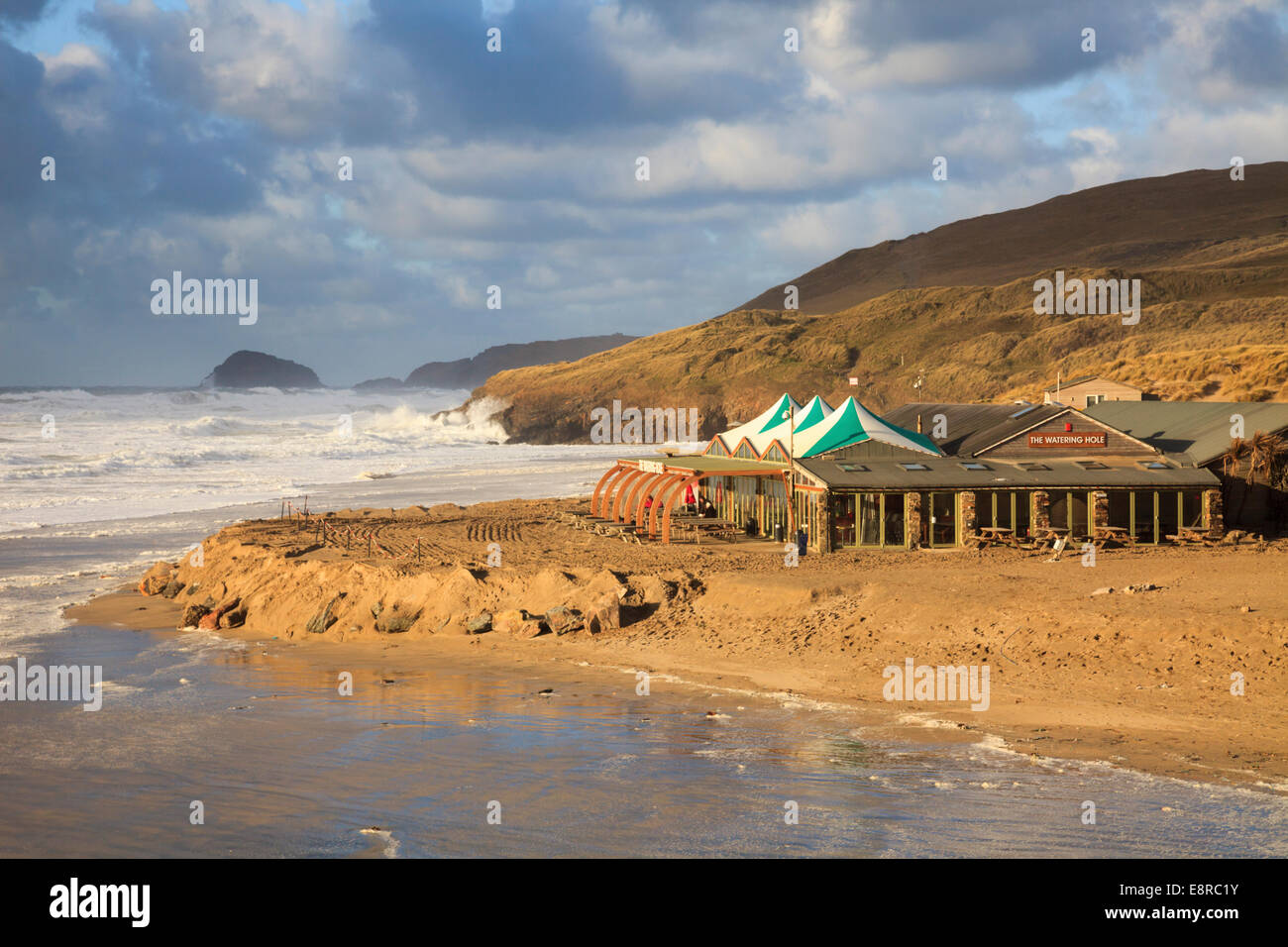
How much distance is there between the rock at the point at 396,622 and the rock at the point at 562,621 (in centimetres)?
314

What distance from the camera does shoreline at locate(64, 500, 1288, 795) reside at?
16.1 meters

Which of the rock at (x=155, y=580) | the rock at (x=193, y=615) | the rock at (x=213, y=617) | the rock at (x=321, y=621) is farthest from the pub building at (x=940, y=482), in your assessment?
the rock at (x=155, y=580)

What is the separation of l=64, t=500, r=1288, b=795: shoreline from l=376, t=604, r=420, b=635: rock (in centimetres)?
30

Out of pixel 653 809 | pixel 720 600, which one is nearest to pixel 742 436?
pixel 720 600

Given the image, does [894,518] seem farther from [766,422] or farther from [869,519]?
[766,422]

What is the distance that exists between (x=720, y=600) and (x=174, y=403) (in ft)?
485

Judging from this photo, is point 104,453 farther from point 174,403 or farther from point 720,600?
point 174,403

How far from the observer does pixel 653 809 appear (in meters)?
12.6

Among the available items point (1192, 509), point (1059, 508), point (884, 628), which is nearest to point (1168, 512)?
point (1192, 509)

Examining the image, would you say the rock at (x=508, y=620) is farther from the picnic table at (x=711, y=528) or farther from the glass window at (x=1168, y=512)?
the glass window at (x=1168, y=512)

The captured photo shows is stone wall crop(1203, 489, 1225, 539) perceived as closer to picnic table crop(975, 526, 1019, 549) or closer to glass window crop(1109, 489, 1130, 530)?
glass window crop(1109, 489, 1130, 530)

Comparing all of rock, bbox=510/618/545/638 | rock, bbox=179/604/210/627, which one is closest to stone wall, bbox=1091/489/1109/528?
rock, bbox=510/618/545/638

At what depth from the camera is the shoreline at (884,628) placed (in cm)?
1614

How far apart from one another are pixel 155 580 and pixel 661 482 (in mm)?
14456
